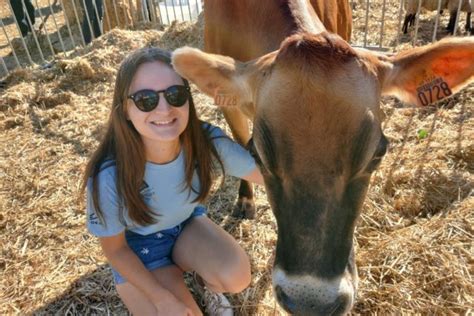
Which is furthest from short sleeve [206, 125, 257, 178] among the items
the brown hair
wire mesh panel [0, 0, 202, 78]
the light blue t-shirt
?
wire mesh panel [0, 0, 202, 78]

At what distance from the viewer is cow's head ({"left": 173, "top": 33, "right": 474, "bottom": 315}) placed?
1884 millimetres

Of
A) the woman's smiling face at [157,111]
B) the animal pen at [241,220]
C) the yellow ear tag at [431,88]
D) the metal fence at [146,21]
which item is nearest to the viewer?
the yellow ear tag at [431,88]

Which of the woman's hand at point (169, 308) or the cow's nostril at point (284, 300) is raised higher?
the cow's nostril at point (284, 300)

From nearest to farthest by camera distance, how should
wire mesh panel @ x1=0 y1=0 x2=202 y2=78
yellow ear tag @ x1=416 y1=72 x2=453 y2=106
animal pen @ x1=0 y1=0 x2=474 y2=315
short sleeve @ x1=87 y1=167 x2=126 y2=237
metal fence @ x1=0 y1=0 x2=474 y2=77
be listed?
yellow ear tag @ x1=416 y1=72 x2=453 y2=106, short sleeve @ x1=87 y1=167 x2=126 y2=237, animal pen @ x1=0 y1=0 x2=474 y2=315, metal fence @ x1=0 y1=0 x2=474 y2=77, wire mesh panel @ x1=0 y1=0 x2=202 y2=78

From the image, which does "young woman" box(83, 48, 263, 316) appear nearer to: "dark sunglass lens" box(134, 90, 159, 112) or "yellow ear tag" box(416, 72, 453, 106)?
"dark sunglass lens" box(134, 90, 159, 112)

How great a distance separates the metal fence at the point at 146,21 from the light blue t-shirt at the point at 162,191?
14.5ft

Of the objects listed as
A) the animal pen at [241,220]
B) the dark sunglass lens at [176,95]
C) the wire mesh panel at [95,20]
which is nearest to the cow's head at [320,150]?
the dark sunglass lens at [176,95]

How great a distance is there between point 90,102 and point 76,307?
134 inches

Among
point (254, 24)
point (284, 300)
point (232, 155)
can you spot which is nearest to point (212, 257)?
point (232, 155)

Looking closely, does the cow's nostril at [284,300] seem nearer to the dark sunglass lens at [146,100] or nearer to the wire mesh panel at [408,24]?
the dark sunglass lens at [146,100]

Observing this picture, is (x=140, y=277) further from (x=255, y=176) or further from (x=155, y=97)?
(x=155, y=97)

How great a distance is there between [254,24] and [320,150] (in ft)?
4.83

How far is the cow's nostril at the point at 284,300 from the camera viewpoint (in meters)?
1.93

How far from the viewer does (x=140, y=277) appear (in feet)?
8.42
